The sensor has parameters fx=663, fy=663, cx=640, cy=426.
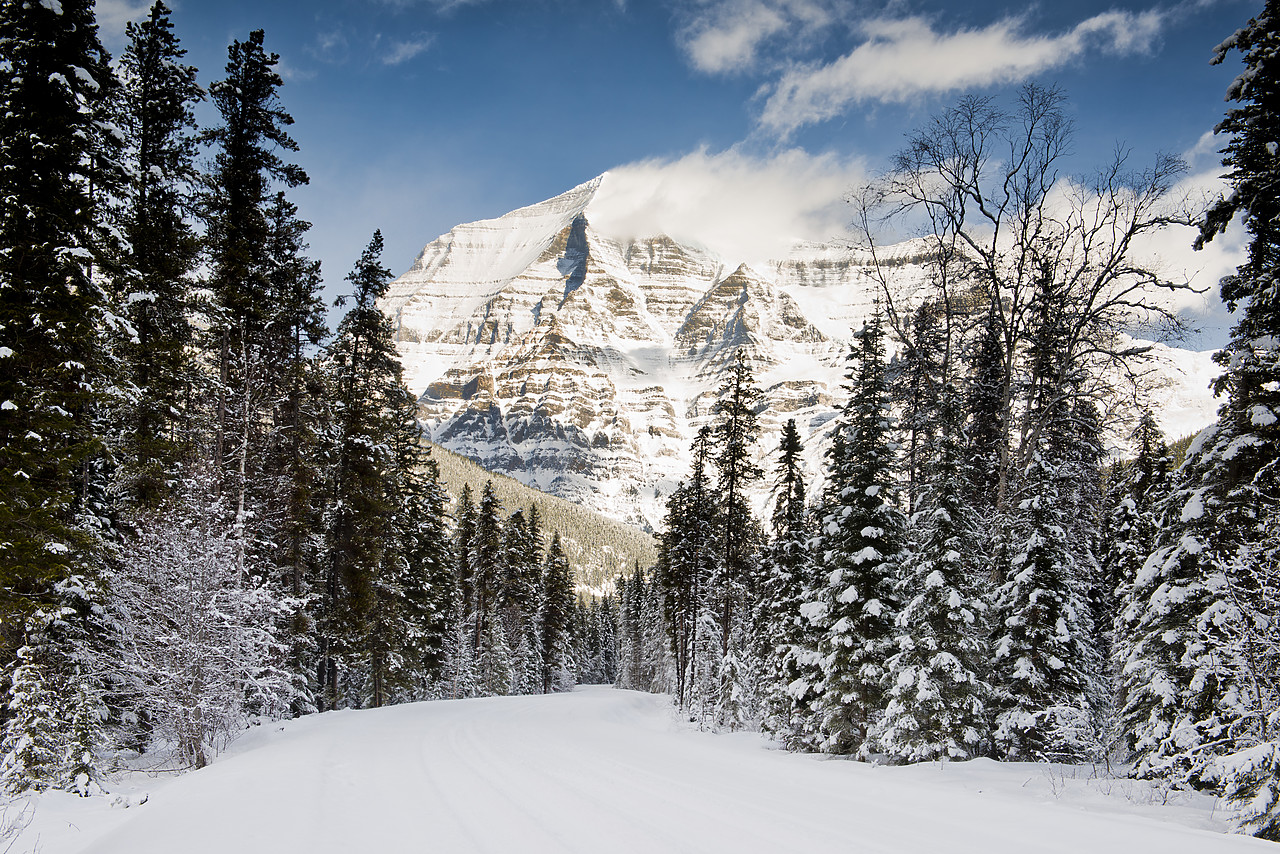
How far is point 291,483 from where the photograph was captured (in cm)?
1945

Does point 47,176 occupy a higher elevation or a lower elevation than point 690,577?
higher

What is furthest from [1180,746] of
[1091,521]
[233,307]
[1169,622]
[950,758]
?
[233,307]

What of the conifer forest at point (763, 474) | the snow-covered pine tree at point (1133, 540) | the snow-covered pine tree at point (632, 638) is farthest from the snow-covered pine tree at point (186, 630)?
the snow-covered pine tree at point (632, 638)

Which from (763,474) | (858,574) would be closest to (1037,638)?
(858,574)

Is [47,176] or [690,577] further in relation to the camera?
[690,577]

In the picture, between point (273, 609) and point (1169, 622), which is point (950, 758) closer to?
point (1169, 622)

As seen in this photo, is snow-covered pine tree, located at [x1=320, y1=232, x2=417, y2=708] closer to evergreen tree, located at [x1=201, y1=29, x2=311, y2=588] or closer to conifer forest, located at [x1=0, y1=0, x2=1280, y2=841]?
conifer forest, located at [x1=0, y1=0, x2=1280, y2=841]

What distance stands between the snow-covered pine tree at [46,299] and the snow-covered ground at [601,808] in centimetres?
438

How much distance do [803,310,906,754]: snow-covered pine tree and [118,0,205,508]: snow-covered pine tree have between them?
15.8m

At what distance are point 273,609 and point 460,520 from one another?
30.8 m

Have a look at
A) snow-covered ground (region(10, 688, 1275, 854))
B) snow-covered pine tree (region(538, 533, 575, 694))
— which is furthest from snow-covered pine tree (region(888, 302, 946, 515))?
snow-covered pine tree (region(538, 533, 575, 694))

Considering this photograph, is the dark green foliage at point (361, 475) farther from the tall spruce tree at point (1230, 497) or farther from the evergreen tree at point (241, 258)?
the tall spruce tree at point (1230, 497)

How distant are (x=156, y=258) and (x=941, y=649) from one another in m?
19.6

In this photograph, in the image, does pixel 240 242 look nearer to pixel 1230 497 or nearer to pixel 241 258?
pixel 241 258
